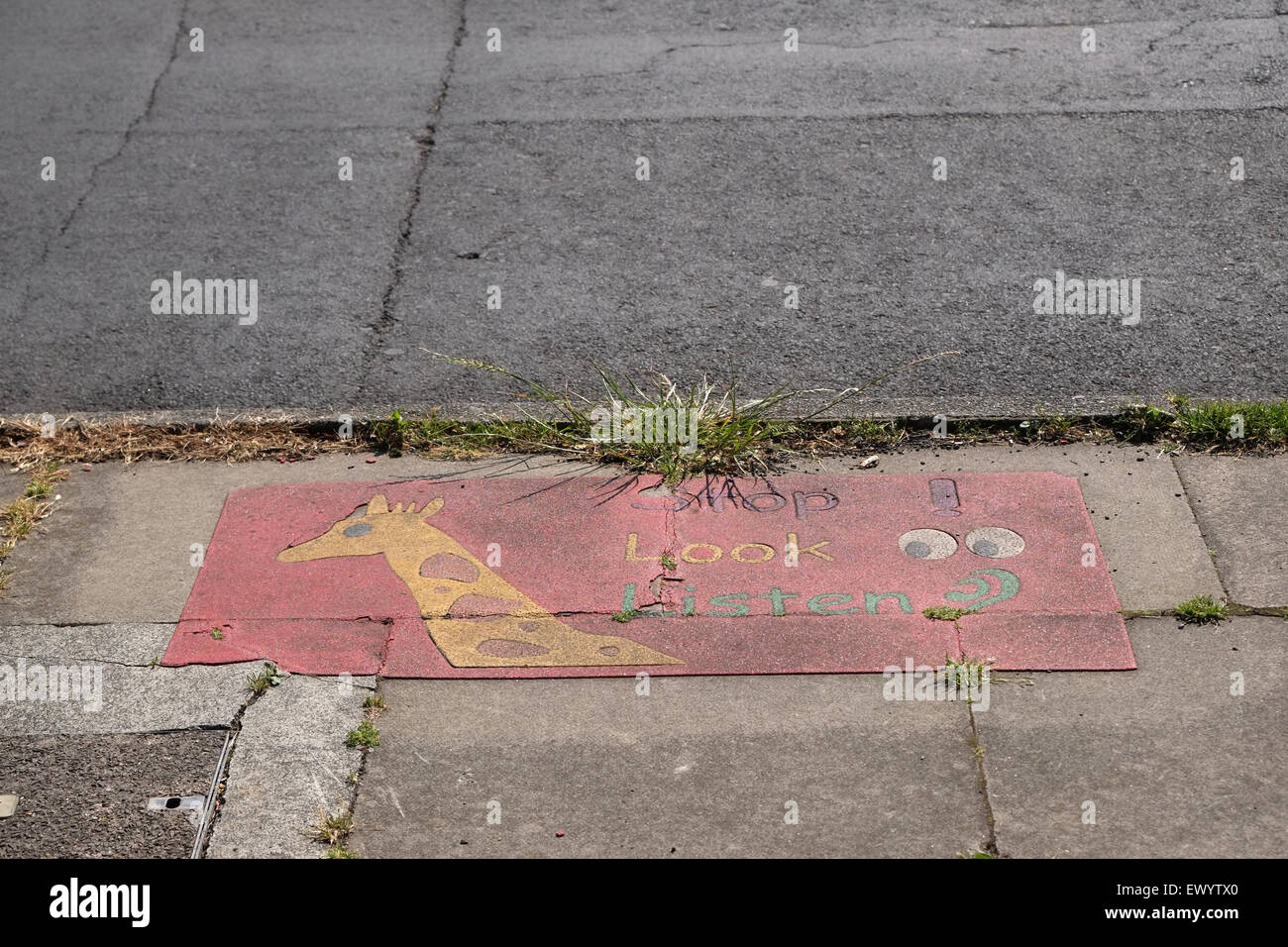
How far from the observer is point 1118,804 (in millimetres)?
3588

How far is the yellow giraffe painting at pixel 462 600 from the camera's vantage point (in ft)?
14.0

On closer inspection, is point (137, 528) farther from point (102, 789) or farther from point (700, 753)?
point (700, 753)

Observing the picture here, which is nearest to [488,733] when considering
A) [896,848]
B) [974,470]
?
[896,848]

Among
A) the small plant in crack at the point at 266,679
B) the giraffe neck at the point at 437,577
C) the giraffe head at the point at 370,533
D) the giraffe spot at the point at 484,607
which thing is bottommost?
the small plant in crack at the point at 266,679

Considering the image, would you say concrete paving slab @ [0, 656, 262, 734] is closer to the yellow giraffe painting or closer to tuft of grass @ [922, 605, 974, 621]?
the yellow giraffe painting

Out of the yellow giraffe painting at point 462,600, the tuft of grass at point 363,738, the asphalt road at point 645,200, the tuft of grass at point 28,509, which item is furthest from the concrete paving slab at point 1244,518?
the tuft of grass at point 28,509

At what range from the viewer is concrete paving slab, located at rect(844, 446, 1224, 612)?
439 cm

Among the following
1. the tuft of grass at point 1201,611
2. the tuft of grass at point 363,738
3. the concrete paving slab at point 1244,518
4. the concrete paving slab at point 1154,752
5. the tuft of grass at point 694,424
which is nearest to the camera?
the concrete paving slab at point 1154,752

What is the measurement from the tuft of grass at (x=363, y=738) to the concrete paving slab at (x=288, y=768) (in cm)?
2

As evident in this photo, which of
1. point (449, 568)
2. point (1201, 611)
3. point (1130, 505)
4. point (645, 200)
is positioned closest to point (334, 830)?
point (449, 568)

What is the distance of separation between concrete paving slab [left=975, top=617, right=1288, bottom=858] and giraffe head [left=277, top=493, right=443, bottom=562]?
7.64ft

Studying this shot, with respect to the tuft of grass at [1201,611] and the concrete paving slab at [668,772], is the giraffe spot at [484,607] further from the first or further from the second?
the tuft of grass at [1201,611]

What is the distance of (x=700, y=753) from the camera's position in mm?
3859

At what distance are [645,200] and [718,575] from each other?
318 cm
